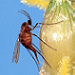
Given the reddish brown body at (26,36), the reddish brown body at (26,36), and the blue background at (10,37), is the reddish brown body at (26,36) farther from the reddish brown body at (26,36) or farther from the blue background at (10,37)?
the blue background at (10,37)

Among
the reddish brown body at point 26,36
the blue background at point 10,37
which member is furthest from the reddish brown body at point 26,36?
the blue background at point 10,37

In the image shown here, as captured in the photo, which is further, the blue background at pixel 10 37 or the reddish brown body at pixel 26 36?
the blue background at pixel 10 37

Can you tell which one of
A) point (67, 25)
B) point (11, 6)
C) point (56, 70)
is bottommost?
point (56, 70)

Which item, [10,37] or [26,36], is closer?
[26,36]

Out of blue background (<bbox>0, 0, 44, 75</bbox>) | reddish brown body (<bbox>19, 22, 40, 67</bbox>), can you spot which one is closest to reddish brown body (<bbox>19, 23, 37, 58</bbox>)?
reddish brown body (<bbox>19, 22, 40, 67</bbox>)

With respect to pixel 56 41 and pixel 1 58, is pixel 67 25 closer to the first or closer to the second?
pixel 56 41

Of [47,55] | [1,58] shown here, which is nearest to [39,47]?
[47,55]

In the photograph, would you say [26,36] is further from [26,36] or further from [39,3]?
[39,3]

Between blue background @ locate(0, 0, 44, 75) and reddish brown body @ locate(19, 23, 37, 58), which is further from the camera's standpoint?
blue background @ locate(0, 0, 44, 75)

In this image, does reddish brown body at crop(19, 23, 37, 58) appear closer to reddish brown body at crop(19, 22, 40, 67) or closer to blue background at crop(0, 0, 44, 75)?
reddish brown body at crop(19, 22, 40, 67)

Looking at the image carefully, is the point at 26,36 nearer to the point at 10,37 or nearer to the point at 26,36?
the point at 26,36

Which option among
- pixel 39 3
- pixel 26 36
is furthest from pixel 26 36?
pixel 39 3
